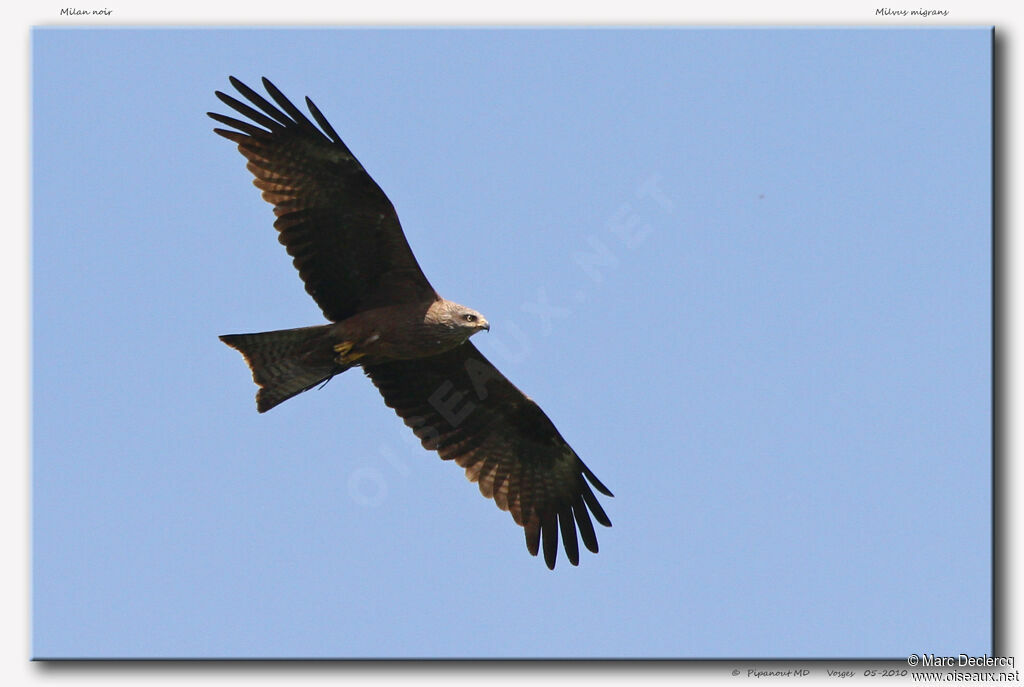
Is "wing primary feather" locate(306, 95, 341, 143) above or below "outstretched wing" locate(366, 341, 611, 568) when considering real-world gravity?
above

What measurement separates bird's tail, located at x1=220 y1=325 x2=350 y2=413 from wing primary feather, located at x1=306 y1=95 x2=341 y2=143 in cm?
150

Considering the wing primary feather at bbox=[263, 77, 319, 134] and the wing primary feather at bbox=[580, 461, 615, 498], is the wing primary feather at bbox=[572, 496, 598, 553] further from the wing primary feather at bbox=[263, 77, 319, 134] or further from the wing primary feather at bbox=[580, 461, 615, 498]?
the wing primary feather at bbox=[263, 77, 319, 134]

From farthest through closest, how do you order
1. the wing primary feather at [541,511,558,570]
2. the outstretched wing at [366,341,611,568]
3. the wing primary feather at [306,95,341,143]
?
the wing primary feather at [541,511,558,570] → the outstretched wing at [366,341,611,568] → the wing primary feather at [306,95,341,143]

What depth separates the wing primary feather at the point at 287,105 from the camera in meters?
9.91

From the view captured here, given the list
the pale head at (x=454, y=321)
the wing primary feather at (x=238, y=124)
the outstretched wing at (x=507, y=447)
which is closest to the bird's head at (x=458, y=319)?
the pale head at (x=454, y=321)

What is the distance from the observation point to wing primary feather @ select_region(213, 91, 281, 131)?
9.98 m

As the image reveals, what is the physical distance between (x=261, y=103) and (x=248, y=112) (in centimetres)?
13

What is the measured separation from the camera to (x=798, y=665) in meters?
8.43

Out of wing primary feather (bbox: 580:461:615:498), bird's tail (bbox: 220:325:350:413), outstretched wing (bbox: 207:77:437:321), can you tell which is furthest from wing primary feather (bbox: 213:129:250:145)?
wing primary feather (bbox: 580:461:615:498)

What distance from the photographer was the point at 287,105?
999cm


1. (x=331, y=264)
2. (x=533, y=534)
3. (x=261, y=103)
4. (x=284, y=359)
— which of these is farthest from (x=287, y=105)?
(x=533, y=534)

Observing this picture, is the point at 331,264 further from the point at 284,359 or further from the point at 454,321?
the point at 454,321

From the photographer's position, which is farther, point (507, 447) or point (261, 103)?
point (507, 447)

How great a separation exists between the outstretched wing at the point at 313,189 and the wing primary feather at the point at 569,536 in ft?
8.62
